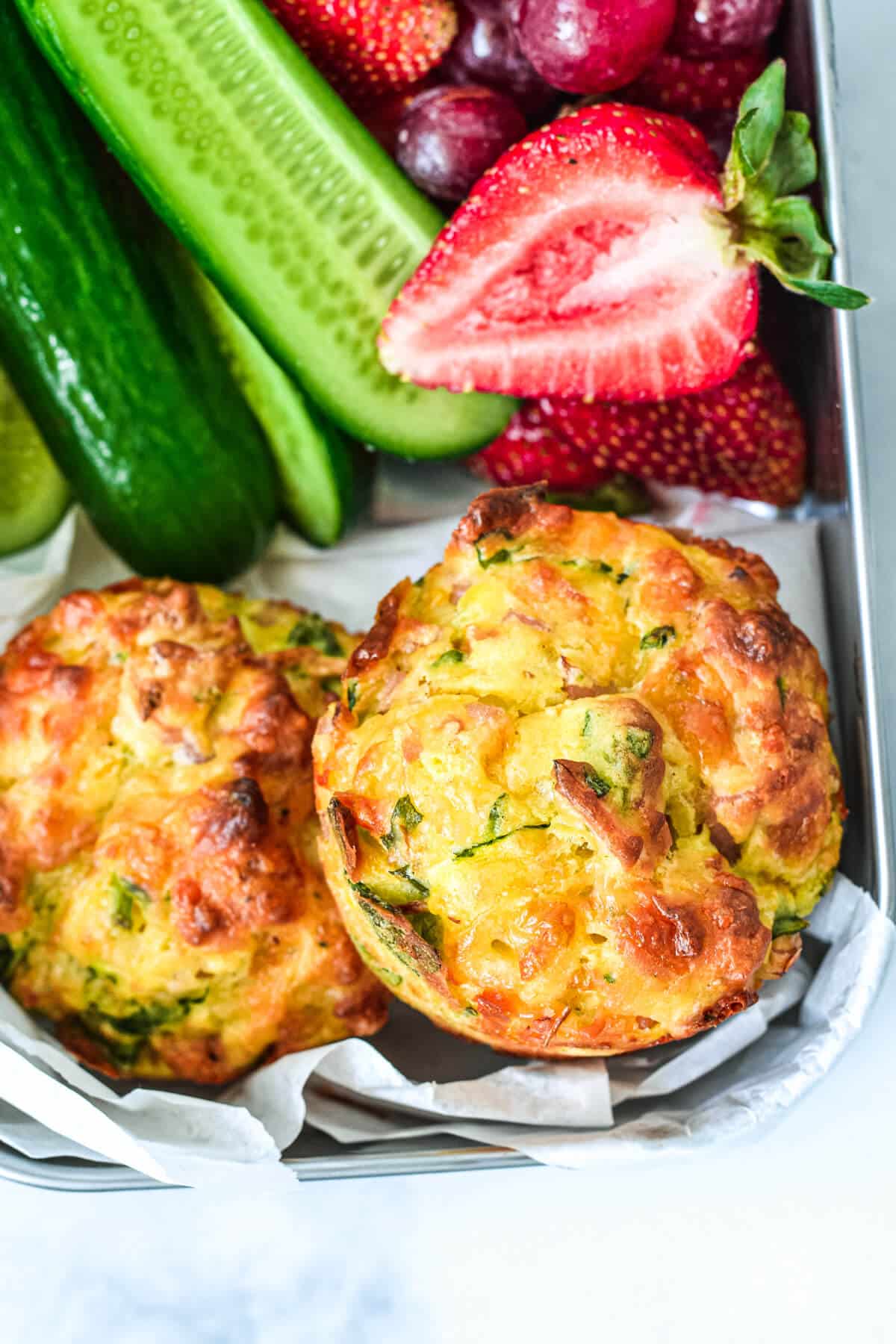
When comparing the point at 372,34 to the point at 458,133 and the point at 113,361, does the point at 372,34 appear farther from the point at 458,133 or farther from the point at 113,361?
the point at 113,361

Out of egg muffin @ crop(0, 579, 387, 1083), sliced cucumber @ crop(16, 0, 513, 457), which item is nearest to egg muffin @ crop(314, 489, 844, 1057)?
egg muffin @ crop(0, 579, 387, 1083)

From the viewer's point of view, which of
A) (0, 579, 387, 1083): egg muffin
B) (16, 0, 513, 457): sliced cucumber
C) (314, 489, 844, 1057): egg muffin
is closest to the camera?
(314, 489, 844, 1057): egg muffin

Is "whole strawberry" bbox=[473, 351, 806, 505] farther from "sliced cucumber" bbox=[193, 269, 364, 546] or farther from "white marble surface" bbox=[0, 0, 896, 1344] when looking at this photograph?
"white marble surface" bbox=[0, 0, 896, 1344]

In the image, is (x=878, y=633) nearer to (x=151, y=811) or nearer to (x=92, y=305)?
(x=151, y=811)

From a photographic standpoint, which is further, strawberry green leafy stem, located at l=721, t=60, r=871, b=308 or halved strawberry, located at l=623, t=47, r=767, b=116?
halved strawberry, located at l=623, t=47, r=767, b=116

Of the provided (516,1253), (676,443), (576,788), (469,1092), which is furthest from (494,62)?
(516,1253)

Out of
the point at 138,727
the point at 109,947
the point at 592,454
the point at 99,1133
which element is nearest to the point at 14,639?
the point at 138,727
